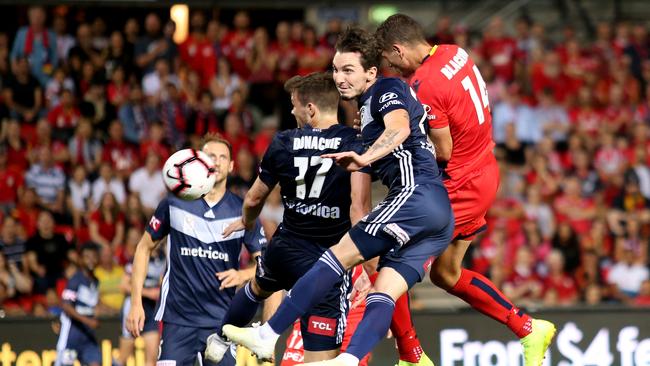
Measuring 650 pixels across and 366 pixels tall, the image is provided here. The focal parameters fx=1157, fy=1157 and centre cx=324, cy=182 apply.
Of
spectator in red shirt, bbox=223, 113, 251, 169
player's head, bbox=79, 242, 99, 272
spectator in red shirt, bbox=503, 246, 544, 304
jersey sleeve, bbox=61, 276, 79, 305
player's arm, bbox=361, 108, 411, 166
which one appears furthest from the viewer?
spectator in red shirt, bbox=223, 113, 251, 169

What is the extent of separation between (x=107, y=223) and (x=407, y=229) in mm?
7963

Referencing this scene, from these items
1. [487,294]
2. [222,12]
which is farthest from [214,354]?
[222,12]

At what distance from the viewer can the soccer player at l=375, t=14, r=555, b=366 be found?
7.67 meters

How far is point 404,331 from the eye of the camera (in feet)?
26.1

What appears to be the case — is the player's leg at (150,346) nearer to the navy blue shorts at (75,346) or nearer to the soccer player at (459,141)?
the navy blue shorts at (75,346)

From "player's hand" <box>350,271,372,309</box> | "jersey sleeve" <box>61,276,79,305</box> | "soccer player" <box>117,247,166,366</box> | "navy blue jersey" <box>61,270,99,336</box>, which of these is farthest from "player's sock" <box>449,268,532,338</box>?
"jersey sleeve" <box>61,276,79,305</box>

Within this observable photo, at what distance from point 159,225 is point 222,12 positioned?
1075 centimetres

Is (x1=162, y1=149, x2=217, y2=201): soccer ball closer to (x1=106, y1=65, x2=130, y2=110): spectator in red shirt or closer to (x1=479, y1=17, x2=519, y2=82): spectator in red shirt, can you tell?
(x1=106, y1=65, x2=130, y2=110): spectator in red shirt

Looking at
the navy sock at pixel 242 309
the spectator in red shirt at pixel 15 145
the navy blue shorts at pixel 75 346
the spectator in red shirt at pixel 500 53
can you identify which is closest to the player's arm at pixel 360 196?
the navy sock at pixel 242 309

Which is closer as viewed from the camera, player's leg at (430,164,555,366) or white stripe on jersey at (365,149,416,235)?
white stripe on jersey at (365,149,416,235)

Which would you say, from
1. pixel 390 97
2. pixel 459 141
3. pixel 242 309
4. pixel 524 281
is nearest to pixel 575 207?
pixel 524 281

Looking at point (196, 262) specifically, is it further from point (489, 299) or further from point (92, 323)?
point (92, 323)

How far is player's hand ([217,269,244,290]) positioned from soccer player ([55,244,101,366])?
132 inches

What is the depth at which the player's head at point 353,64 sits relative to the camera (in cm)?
723
